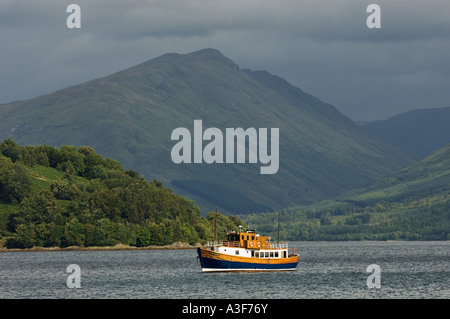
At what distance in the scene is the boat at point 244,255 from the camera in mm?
170000

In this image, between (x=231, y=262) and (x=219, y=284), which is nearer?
(x=219, y=284)

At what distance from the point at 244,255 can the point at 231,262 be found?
4.25m

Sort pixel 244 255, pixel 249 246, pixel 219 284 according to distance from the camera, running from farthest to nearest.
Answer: pixel 249 246 → pixel 244 255 → pixel 219 284

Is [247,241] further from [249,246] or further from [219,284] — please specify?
[219,284]

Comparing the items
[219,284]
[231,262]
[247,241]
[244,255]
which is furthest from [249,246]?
[219,284]

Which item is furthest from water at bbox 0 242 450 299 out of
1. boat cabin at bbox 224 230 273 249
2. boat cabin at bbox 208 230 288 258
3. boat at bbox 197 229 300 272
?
boat cabin at bbox 224 230 273 249

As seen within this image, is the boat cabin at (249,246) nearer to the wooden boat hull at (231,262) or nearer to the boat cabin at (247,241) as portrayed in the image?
the boat cabin at (247,241)

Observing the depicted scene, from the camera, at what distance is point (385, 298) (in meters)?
124

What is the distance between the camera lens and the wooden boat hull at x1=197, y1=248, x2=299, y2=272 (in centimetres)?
16975

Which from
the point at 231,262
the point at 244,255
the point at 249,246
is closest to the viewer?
the point at 231,262

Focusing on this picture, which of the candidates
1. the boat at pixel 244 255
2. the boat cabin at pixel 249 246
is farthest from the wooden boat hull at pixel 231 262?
the boat cabin at pixel 249 246

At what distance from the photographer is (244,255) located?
174m

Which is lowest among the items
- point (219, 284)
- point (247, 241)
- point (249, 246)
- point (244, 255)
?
point (219, 284)
